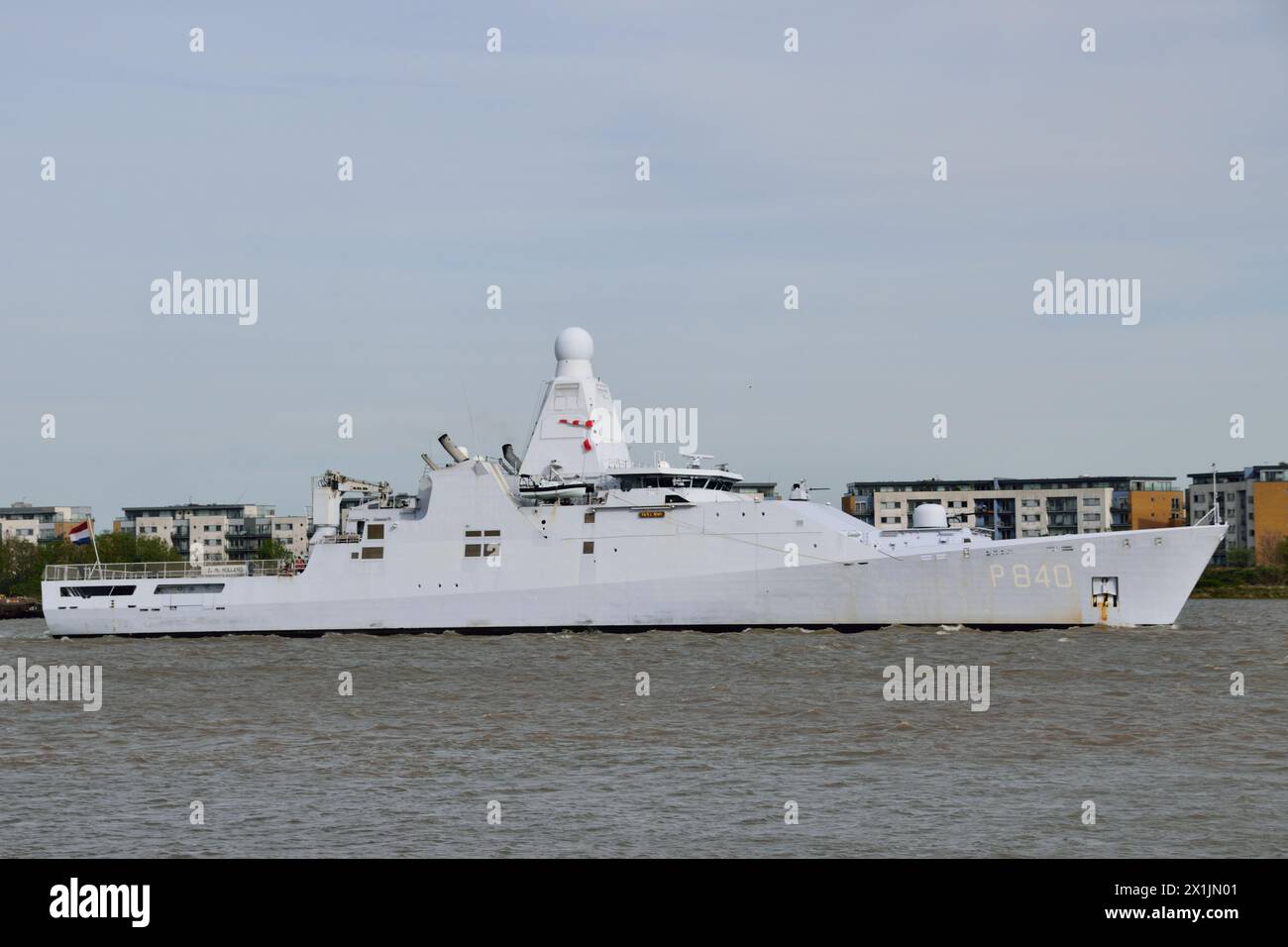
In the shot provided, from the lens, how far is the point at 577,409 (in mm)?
42250

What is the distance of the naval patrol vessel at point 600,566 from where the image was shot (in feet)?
119

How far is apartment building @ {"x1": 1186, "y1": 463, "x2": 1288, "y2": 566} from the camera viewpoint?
92938 millimetres

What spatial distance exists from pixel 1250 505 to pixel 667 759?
8818 cm

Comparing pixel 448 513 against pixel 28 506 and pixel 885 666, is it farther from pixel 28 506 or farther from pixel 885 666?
pixel 28 506

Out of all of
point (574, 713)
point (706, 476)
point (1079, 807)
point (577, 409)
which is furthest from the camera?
point (577, 409)

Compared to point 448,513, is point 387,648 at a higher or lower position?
lower

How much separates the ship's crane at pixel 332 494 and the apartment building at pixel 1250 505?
66112 millimetres

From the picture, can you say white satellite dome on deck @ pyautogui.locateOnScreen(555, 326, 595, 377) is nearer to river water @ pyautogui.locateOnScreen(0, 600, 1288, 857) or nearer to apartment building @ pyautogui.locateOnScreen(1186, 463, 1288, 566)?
river water @ pyautogui.locateOnScreen(0, 600, 1288, 857)

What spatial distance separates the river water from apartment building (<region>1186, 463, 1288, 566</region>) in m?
67.8

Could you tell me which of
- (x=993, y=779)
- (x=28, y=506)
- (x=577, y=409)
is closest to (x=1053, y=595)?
(x=577, y=409)
